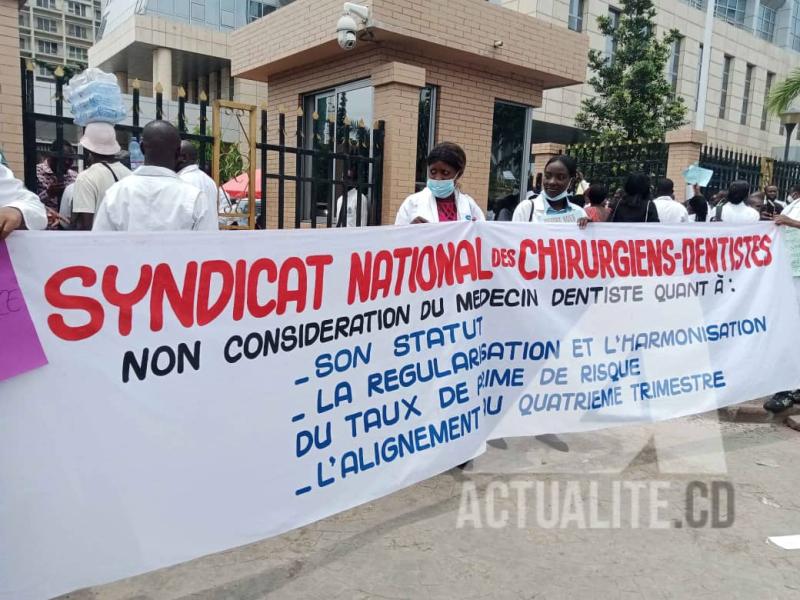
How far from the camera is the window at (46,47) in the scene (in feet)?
334

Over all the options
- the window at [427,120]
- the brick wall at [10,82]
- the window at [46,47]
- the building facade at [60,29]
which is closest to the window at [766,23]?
the window at [427,120]

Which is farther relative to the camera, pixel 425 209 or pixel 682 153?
pixel 682 153

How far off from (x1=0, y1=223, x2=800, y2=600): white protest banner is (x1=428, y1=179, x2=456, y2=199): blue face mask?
0.69 meters

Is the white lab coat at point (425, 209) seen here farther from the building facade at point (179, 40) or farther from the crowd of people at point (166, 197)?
the building facade at point (179, 40)

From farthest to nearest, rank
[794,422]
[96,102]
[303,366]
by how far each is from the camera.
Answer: [794,422] < [96,102] < [303,366]

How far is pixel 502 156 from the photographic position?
32.3ft

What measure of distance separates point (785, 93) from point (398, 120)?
13.1 meters

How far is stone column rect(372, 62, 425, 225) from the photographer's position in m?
7.11

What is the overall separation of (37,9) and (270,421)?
121088mm

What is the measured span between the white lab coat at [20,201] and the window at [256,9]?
111ft

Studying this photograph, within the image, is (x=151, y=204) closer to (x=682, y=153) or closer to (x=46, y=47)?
(x=682, y=153)

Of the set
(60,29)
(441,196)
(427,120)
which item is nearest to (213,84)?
(427,120)

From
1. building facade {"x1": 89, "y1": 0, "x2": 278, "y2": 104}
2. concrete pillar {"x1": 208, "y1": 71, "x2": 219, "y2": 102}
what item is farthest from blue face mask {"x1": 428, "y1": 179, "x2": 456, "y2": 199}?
concrete pillar {"x1": 208, "y1": 71, "x2": 219, "y2": 102}

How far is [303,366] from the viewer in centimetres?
273
